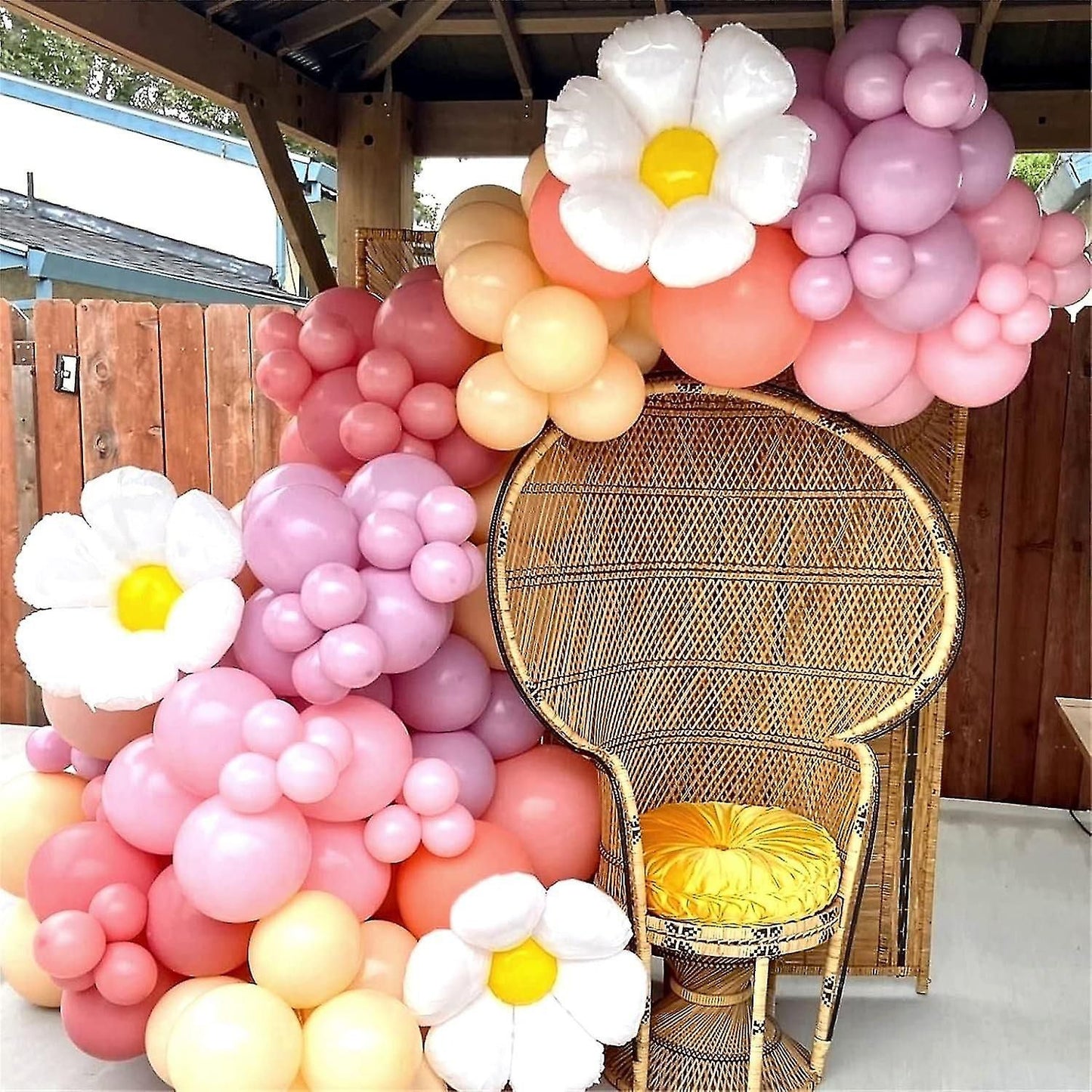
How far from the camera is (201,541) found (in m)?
1.87

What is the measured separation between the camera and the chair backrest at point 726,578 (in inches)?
82.4

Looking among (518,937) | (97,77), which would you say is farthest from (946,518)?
(97,77)

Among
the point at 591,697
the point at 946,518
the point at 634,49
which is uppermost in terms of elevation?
the point at 634,49

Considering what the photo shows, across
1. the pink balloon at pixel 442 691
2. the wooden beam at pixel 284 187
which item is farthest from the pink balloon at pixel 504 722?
the wooden beam at pixel 284 187

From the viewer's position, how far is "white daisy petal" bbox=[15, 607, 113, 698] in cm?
185

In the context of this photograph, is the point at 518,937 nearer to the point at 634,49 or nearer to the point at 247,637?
the point at 247,637

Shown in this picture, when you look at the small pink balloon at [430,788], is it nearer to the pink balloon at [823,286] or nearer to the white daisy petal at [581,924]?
the white daisy petal at [581,924]

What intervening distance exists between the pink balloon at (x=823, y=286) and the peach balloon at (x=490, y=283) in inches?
18.0

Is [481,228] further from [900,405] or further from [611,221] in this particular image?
[900,405]

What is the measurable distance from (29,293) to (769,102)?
660cm

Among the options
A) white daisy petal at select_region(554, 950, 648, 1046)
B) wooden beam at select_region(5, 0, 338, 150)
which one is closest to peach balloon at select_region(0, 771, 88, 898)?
white daisy petal at select_region(554, 950, 648, 1046)

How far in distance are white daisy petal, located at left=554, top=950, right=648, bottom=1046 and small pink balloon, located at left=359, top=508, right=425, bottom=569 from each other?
0.74m

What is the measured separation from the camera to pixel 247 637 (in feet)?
6.29

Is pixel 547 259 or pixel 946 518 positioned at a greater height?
pixel 547 259
